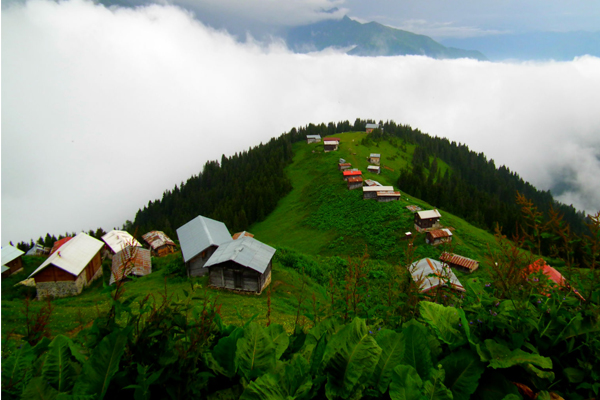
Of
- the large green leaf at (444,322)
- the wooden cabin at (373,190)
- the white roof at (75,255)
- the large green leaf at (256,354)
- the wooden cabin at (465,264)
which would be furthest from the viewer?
the wooden cabin at (373,190)

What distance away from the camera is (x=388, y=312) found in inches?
173

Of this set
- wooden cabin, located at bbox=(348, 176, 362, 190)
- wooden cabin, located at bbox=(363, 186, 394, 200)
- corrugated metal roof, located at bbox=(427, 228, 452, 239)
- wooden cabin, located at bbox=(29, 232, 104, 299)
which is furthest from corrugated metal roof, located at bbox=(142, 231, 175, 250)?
corrugated metal roof, located at bbox=(427, 228, 452, 239)

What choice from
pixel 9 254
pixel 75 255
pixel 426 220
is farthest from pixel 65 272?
pixel 426 220

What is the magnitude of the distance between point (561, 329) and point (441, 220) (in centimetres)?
5656

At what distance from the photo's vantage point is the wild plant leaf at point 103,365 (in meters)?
2.42

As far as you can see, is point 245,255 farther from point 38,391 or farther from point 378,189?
point 378,189

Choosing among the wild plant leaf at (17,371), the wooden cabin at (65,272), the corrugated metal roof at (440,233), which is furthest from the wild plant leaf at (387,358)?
the corrugated metal roof at (440,233)

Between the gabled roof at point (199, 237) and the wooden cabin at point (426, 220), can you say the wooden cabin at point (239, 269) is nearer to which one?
the gabled roof at point (199, 237)

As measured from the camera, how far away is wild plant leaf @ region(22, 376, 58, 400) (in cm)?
231

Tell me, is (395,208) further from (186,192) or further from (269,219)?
(186,192)

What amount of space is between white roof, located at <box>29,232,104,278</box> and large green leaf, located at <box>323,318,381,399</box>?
3642cm

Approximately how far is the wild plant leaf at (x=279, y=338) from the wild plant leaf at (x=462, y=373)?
4.89 feet

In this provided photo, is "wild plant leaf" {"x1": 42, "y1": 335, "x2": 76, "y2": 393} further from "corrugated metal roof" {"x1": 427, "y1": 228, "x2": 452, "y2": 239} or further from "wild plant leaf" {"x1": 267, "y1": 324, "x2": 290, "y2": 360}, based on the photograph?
"corrugated metal roof" {"x1": 427, "y1": 228, "x2": 452, "y2": 239}

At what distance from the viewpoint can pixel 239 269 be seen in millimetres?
26172
